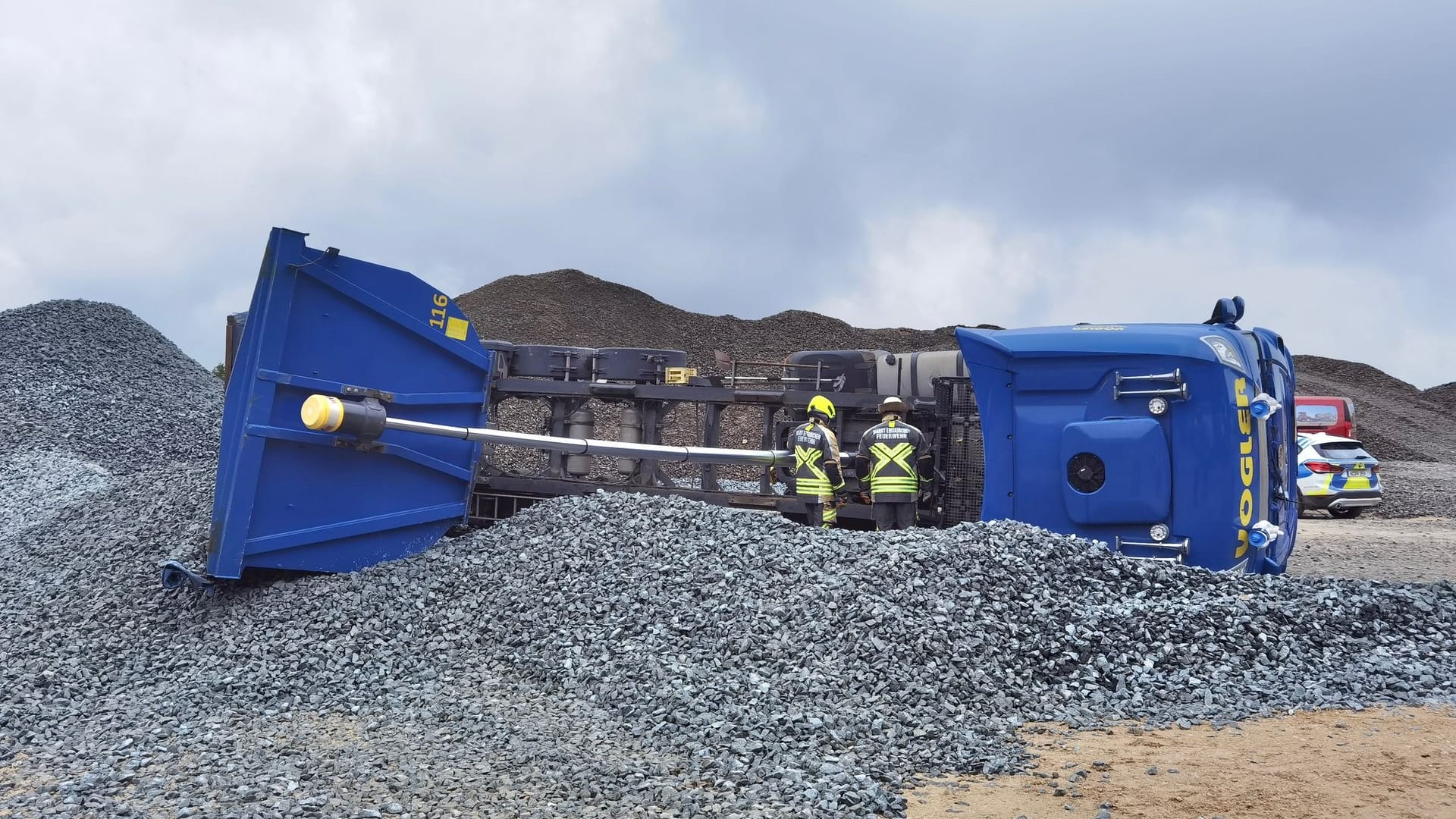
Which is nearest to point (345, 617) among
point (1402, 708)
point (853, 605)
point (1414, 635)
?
point (853, 605)

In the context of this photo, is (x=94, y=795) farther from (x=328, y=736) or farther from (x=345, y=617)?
(x=345, y=617)

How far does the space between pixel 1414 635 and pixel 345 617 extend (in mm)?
5853

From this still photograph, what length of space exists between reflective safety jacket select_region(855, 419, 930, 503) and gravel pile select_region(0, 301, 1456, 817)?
1.00 metres

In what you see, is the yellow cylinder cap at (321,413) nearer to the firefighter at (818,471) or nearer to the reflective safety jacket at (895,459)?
the firefighter at (818,471)

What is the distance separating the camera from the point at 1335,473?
15938 millimetres

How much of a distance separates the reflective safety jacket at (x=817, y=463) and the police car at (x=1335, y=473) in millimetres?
10853

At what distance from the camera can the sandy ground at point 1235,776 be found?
3.89 meters

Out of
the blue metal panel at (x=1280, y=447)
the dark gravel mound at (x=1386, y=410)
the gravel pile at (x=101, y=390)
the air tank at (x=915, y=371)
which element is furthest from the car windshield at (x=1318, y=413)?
the gravel pile at (x=101, y=390)

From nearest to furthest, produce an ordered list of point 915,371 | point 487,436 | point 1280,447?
1. point 1280,447
2. point 487,436
3. point 915,371

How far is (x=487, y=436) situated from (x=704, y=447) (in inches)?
64.9

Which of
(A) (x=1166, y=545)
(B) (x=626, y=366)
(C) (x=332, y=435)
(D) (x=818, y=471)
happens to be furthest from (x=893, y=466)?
(C) (x=332, y=435)

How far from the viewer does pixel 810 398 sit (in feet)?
28.1

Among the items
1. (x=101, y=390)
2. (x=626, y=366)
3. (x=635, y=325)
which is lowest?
(x=626, y=366)

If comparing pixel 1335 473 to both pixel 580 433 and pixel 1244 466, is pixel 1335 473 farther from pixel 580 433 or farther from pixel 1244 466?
pixel 580 433
